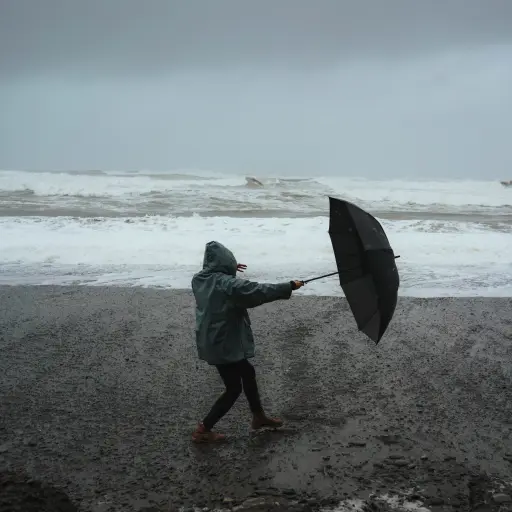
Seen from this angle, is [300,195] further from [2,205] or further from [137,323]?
[137,323]

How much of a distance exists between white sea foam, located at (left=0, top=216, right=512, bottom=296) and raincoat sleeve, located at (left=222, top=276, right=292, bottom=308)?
A: 4554mm

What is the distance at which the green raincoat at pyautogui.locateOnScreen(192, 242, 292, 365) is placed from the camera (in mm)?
3480

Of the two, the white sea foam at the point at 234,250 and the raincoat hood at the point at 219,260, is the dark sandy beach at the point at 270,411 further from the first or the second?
the white sea foam at the point at 234,250

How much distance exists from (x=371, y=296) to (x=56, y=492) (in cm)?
216

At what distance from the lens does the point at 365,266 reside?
3754 millimetres

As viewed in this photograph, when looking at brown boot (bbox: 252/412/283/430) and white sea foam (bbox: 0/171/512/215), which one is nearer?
brown boot (bbox: 252/412/283/430)

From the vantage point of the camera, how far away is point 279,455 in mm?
3709

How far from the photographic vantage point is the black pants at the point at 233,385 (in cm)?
371

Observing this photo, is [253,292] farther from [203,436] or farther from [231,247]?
[231,247]

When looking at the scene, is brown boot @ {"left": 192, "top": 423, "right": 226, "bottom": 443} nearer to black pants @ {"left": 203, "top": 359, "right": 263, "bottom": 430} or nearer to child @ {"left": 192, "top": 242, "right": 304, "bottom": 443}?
black pants @ {"left": 203, "top": 359, "right": 263, "bottom": 430}

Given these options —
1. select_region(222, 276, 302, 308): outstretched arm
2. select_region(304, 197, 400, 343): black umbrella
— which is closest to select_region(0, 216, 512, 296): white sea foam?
A: select_region(304, 197, 400, 343): black umbrella

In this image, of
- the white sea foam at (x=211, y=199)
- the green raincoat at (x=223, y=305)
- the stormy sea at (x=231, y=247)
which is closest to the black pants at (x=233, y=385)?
the green raincoat at (x=223, y=305)

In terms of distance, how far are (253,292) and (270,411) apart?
4.27ft

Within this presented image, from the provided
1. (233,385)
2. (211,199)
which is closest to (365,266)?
(233,385)
